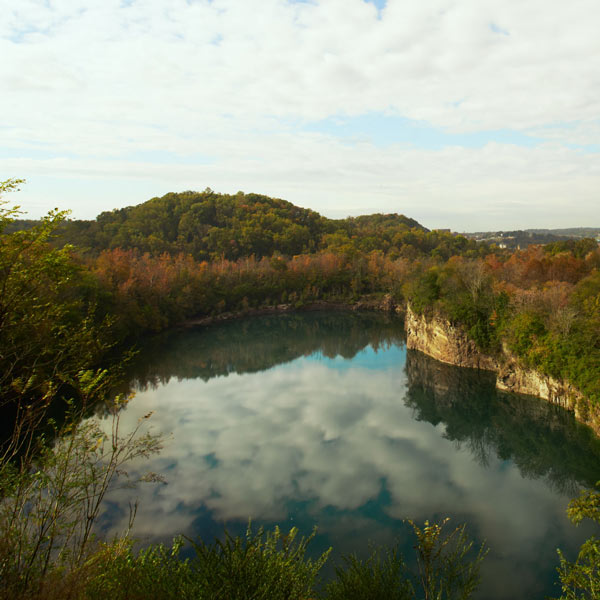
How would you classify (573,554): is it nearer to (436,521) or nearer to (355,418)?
(436,521)

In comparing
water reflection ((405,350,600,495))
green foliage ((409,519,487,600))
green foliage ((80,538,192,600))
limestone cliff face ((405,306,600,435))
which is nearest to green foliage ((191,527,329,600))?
green foliage ((80,538,192,600))

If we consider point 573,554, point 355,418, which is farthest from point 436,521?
point 355,418

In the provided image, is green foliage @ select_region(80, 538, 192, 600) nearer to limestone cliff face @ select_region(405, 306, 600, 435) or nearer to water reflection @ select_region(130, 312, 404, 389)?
limestone cliff face @ select_region(405, 306, 600, 435)

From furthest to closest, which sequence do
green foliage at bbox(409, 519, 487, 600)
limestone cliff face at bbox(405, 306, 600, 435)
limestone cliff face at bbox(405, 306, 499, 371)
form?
limestone cliff face at bbox(405, 306, 499, 371), limestone cliff face at bbox(405, 306, 600, 435), green foliage at bbox(409, 519, 487, 600)

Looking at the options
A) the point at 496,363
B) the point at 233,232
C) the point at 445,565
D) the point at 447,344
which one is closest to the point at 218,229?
the point at 233,232

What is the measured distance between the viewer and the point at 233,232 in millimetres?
65438

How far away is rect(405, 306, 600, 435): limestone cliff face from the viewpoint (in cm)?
1738

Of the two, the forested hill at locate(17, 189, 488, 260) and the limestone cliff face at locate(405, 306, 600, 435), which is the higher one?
the forested hill at locate(17, 189, 488, 260)

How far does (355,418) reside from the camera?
1955 centimetres

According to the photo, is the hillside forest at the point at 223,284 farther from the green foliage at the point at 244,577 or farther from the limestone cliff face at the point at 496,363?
the green foliage at the point at 244,577

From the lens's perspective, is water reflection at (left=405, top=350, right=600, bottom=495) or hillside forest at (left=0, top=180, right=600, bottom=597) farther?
water reflection at (left=405, top=350, right=600, bottom=495)

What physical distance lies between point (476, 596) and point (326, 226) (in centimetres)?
7560

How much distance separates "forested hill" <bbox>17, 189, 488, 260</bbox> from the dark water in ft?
117

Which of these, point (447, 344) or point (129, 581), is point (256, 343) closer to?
point (447, 344)
